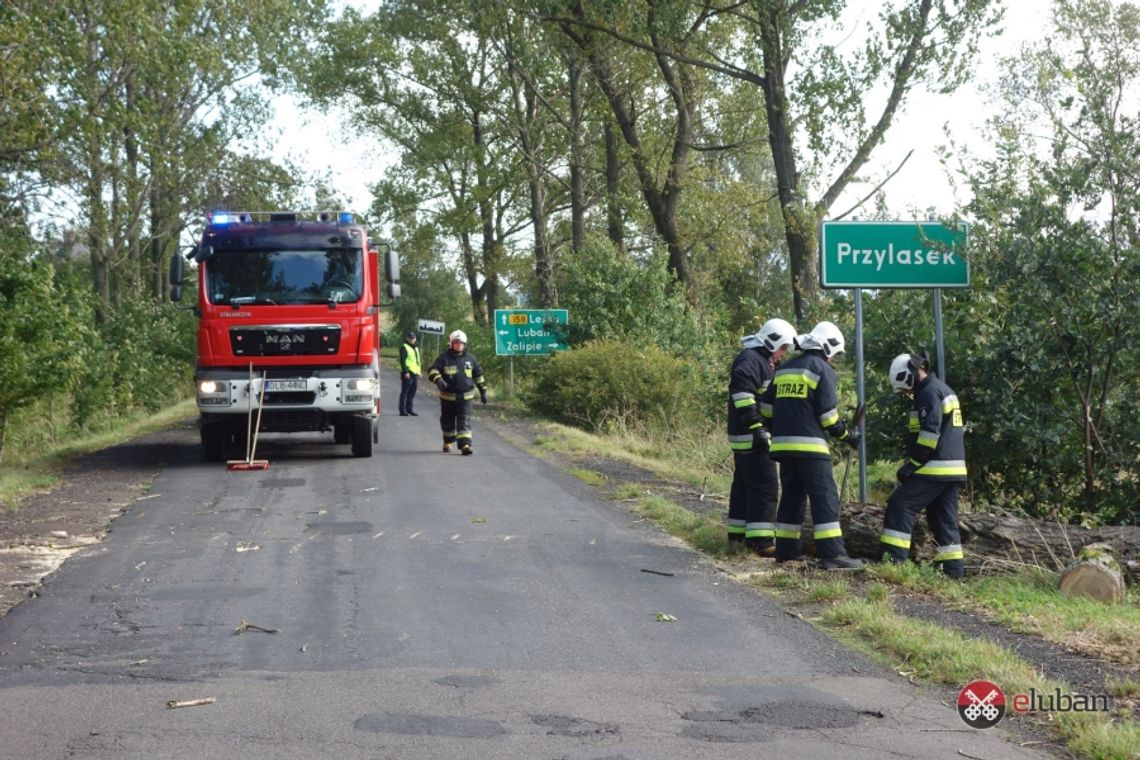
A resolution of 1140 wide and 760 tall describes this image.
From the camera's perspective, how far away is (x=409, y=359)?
94.1 feet

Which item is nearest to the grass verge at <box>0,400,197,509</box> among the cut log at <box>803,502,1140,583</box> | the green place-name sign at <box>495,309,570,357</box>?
the green place-name sign at <box>495,309,570,357</box>

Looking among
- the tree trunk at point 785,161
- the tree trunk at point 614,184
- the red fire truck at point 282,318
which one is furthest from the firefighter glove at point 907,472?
the tree trunk at point 614,184

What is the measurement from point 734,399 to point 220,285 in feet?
29.9

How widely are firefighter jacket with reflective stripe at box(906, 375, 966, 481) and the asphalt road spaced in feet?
5.41

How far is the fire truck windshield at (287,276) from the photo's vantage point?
57.8 feet

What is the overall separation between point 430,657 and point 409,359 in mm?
21853

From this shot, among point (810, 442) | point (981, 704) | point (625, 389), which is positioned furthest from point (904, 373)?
point (625, 389)

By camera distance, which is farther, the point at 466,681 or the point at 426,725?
the point at 466,681

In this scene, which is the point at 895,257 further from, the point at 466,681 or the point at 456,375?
the point at 456,375

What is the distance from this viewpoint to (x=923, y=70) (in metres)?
21.1

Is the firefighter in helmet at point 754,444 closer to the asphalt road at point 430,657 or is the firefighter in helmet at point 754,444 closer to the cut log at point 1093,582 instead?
the asphalt road at point 430,657

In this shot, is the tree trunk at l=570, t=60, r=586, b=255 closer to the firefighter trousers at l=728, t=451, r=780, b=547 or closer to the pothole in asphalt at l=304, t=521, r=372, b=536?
the pothole in asphalt at l=304, t=521, r=372, b=536

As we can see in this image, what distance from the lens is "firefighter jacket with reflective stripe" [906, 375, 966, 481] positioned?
960 centimetres

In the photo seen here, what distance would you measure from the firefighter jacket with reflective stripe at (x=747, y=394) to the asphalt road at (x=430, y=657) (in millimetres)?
1087
